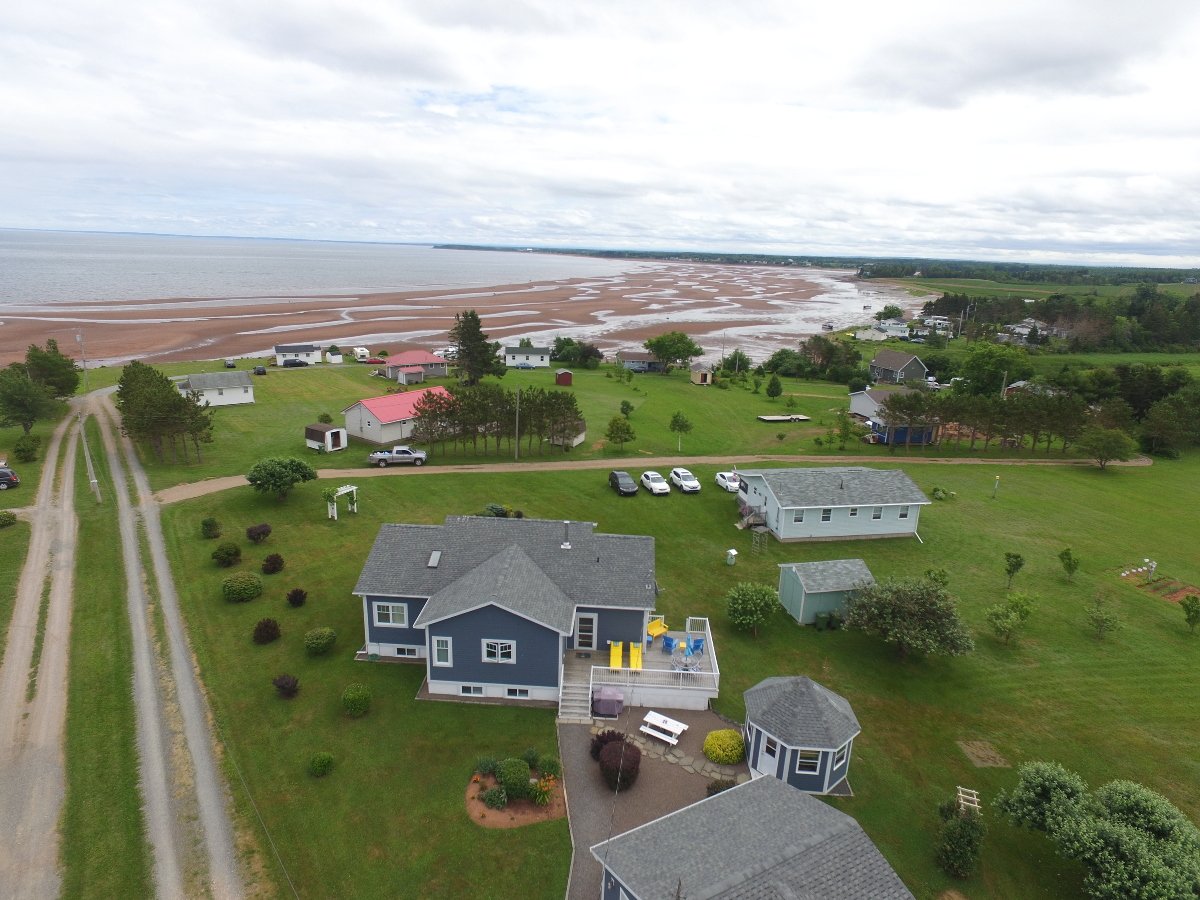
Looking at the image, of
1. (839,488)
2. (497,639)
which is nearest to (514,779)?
(497,639)

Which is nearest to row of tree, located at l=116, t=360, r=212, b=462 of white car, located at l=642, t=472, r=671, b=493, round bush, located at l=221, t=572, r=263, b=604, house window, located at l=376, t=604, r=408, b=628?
round bush, located at l=221, t=572, r=263, b=604

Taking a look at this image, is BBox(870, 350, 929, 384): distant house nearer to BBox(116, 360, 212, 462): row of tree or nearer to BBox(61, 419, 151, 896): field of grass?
BBox(116, 360, 212, 462): row of tree

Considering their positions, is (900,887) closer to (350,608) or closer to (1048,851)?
(1048,851)

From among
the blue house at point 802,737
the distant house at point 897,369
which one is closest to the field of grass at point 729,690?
the blue house at point 802,737

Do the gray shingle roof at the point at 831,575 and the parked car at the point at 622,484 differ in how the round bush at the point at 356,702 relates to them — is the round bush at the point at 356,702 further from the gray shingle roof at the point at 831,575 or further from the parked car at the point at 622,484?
the parked car at the point at 622,484

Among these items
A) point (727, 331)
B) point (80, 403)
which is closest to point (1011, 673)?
point (80, 403)

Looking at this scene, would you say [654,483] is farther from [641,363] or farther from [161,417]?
[641,363]

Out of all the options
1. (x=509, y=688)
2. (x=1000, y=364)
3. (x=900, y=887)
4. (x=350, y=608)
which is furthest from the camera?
(x=1000, y=364)
